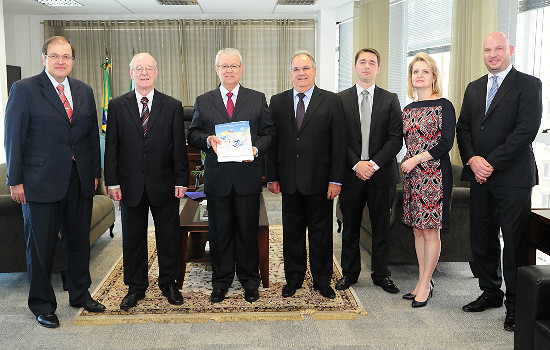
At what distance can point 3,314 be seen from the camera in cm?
329

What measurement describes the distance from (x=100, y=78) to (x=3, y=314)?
6.42 meters

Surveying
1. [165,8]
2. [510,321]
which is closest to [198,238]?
[510,321]

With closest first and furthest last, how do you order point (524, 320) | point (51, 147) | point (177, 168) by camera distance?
1. point (524, 320)
2. point (51, 147)
3. point (177, 168)

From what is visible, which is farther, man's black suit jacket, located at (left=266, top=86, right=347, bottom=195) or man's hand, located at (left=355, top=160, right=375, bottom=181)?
man's hand, located at (left=355, top=160, right=375, bottom=181)

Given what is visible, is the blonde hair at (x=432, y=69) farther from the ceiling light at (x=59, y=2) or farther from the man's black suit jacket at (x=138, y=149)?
the ceiling light at (x=59, y=2)

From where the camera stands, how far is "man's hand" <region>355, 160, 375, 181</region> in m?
3.41

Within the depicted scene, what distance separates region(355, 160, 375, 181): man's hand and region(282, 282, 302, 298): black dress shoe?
893 millimetres

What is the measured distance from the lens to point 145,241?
11.0ft

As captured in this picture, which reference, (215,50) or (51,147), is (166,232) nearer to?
(51,147)

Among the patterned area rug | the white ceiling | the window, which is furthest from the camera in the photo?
the white ceiling

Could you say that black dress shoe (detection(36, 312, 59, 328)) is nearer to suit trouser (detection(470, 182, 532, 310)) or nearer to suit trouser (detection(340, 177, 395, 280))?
suit trouser (detection(340, 177, 395, 280))

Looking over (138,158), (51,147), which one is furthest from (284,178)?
(51,147)

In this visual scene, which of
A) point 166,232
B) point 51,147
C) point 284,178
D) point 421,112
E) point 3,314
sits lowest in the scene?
point 3,314

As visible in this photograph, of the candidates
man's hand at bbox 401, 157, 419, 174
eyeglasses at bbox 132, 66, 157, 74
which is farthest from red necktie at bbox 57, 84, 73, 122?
man's hand at bbox 401, 157, 419, 174
